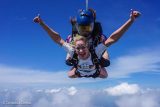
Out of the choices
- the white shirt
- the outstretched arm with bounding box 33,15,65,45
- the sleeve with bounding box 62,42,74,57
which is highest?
the outstretched arm with bounding box 33,15,65,45

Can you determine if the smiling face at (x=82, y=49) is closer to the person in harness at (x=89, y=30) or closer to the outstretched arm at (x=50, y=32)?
the person in harness at (x=89, y=30)

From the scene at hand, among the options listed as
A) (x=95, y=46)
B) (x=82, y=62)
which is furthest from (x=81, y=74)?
(x=95, y=46)

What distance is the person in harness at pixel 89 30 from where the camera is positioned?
8.36 meters

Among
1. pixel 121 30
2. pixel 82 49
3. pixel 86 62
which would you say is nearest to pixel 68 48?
pixel 82 49

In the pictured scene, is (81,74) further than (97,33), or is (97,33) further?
(81,74)

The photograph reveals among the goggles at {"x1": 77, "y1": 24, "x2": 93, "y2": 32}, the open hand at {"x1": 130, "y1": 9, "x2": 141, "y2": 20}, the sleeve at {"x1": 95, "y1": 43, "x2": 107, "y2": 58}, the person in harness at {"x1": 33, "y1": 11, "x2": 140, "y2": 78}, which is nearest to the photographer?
the open hand at {"x1": 130, "y1": 9, "x2": 141, "y2": 20}

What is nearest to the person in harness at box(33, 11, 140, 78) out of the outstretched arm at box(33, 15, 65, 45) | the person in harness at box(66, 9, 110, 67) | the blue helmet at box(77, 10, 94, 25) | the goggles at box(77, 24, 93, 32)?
the outstretched arm at box(33, 15, 65, 45)

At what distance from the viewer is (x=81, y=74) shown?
10352 mm

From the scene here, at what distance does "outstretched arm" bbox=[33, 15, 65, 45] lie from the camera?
843 cm

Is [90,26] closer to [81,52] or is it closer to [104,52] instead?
[81,52]

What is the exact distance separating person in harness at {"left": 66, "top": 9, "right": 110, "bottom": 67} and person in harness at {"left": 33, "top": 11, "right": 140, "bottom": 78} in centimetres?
15

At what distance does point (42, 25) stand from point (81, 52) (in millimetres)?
1561

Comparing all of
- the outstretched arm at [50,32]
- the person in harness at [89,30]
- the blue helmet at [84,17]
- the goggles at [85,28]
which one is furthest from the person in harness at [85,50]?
the blue helmet at [84,17]

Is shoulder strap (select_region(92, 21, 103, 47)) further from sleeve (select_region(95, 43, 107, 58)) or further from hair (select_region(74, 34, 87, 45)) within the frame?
hair (select_region(74, 34, 87, 45))
